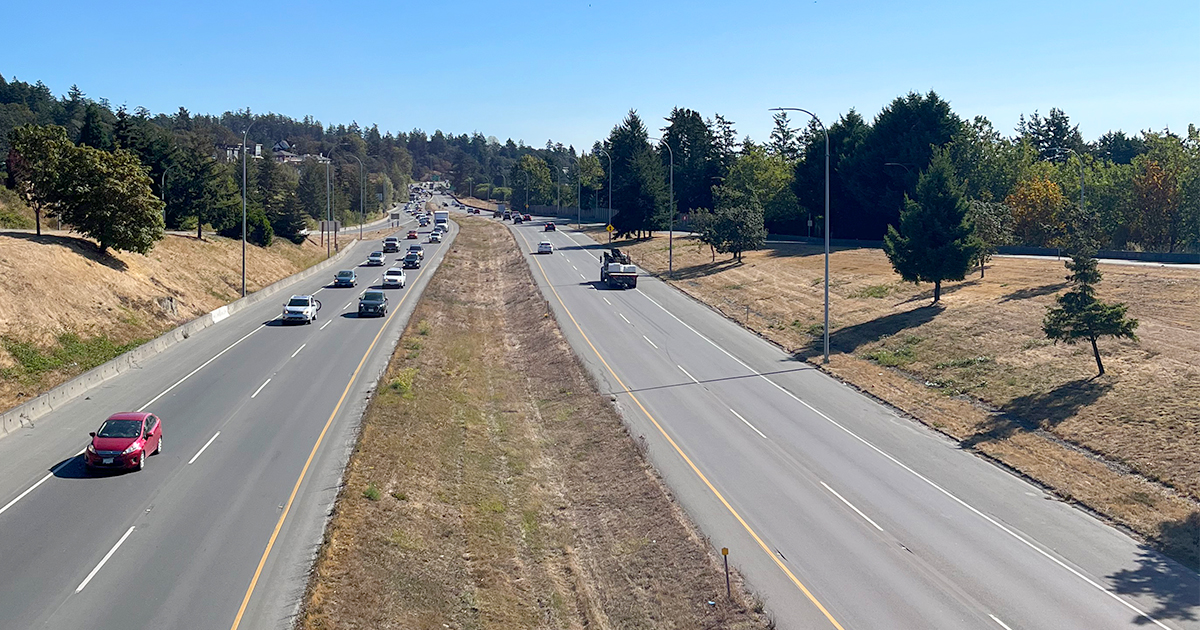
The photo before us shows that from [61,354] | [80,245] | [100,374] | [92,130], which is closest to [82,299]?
[61,354]

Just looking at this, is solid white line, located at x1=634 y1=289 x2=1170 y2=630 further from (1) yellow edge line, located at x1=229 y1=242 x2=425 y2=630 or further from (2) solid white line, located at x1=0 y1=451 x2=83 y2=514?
(2) solid white line, located at x1=0 y1=451 x2=83 y2=514

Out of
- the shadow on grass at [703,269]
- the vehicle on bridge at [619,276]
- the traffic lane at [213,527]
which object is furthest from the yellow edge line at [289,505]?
the shadow on grass at [703,269]

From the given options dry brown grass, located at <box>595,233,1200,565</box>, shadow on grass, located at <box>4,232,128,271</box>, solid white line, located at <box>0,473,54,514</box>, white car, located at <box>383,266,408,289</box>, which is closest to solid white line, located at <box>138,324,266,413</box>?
solid white line, located at <box>0,473,54,514</box>

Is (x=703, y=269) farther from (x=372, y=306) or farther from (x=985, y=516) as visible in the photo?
(x=985, y=516)

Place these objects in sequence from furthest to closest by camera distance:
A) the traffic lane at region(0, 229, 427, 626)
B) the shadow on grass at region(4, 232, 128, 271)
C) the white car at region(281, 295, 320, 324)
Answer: the white car at region(281, 295, 320, 324), the shadow on grass at region(4, 232, 128, 271), the traffic lane at region(0, 229, 427, 626)

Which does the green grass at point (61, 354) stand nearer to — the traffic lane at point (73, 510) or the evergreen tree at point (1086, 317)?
the traffic lane at point (73, 510)

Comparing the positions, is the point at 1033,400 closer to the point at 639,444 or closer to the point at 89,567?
the point at 639,444
